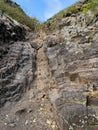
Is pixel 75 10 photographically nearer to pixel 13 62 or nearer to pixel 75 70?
pixel 13 62

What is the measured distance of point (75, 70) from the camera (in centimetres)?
A: 1050

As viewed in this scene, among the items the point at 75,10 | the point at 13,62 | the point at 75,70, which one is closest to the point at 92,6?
the point at 75,10

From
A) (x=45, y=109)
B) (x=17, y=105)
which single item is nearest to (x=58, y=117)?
(x=45, y=109)

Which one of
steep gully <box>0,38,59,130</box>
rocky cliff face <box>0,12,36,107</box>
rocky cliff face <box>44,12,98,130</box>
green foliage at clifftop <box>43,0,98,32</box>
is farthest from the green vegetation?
steep gully <box>0,38,59,130</box>

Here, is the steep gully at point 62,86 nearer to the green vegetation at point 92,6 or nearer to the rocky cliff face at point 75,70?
the rocky cliff face at point 75,70

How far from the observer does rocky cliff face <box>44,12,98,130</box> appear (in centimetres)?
830

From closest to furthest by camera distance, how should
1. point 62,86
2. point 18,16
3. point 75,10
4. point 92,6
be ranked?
point 62,86 → point 92,6 → point 75,10 → point 18,16

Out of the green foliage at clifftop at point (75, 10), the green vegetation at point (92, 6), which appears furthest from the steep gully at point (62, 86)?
the green foliage at clifftop at point (75, 10)

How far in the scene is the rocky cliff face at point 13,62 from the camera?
11.0m

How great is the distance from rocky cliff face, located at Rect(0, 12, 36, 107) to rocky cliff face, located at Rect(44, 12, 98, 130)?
0.96 m

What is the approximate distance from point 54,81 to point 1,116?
2.33 meters

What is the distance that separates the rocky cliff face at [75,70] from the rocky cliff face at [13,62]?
3.14 ft

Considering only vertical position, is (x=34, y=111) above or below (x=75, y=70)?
below

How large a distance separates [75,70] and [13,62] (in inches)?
118
